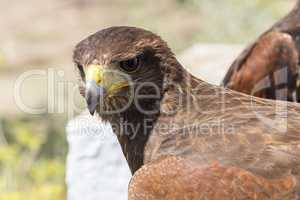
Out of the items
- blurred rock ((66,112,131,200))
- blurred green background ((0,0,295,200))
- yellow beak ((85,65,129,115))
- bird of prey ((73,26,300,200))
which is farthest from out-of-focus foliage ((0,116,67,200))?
yellow beak ((85,65,129,115))

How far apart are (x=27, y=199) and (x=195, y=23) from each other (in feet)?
21.9

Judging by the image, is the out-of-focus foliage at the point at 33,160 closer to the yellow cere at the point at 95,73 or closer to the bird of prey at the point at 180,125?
the bird of prey at the point at 180,125

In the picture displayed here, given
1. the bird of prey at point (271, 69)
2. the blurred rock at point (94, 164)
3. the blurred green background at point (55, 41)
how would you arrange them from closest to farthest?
the blurred rock at point (94, 164), the bird of prey at point (271, 69), the blurred green background at point (55, 41)

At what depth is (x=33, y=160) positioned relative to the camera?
33.1ft

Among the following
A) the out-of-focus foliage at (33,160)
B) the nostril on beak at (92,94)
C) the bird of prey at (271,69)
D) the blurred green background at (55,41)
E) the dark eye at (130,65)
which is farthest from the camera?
the blurred green background at (55,41)

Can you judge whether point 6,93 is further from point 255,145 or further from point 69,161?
point 255,145

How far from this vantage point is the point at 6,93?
13922 mm

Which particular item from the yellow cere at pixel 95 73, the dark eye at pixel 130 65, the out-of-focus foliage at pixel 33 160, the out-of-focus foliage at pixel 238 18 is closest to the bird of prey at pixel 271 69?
the dark eye at pixel 130 65

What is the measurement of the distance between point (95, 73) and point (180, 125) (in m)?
0.62

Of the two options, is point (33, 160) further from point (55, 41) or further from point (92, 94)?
point (92, 94)

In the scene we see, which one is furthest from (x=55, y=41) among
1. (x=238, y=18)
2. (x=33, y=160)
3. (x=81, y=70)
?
(x=81, y=70)

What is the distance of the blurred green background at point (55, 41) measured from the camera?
934 centimetres

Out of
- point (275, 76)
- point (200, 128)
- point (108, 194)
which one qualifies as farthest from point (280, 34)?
point (200, 128)

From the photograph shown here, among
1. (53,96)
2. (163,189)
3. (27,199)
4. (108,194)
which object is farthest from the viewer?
(53,96)
